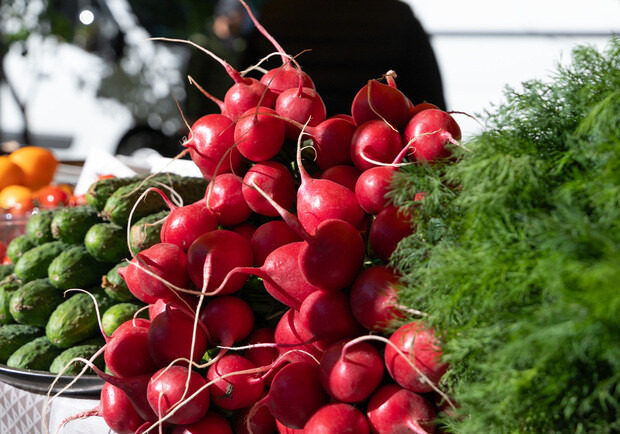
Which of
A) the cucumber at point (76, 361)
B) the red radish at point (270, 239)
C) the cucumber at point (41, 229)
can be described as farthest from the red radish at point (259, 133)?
the cucumber at point (41, 229)

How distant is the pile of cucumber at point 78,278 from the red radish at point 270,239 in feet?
1.03

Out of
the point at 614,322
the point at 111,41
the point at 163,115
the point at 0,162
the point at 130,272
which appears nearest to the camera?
the point at 614,322

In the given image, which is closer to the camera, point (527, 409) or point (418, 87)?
point (527, 409)

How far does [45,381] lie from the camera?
0.94 metres

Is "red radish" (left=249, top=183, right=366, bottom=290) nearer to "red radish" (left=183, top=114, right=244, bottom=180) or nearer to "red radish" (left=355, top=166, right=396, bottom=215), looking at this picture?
"red radish" (left=355, top=166, right=396, bottom=215)

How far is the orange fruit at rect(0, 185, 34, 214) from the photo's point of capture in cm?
195

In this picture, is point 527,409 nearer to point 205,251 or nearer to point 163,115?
point 205,251

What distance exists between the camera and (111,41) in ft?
20.5

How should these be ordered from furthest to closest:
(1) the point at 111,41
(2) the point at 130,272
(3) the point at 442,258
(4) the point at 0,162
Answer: (1) the point at 111,41 → (4) the point at 0,162 → (2) the point at 130,272 → (3) the point at 442,258

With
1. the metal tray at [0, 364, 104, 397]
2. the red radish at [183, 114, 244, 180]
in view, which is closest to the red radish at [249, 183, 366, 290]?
the red radish at [183, 114, 244, 180]

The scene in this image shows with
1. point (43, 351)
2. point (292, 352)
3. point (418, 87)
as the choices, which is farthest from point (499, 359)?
point (418, 87)

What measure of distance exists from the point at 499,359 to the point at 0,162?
92.6 inches

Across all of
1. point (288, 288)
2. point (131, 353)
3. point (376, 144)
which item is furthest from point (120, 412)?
point (376, 144)

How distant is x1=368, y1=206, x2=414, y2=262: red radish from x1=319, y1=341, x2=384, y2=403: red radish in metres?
0.11
